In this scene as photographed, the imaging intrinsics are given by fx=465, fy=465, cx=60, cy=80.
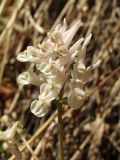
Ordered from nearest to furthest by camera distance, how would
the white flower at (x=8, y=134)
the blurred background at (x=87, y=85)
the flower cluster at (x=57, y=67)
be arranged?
the flower cluster at (x=57, y=67)
the white flower at (x=8, y=134)
the blurred background at (x=87, y=85)

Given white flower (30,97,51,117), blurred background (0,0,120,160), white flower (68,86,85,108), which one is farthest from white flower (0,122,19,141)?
blurred background (0,0,120,160)

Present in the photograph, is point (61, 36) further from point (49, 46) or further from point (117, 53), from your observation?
point (117, 53)

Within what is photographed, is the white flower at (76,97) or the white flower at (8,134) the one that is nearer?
the white flower at (76,97)

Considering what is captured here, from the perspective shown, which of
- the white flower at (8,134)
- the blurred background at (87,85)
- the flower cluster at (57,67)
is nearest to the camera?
the flower cluster at (57,67)

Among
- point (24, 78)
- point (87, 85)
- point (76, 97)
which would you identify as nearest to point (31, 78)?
point (24, 78)

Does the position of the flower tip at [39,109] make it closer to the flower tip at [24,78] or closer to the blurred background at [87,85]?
the flower tip at [24,78]

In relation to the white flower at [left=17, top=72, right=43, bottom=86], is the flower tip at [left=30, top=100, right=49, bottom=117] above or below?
below

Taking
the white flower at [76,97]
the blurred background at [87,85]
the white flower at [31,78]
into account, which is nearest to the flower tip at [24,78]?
the white flower at [31,78]

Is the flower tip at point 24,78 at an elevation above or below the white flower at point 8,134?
above

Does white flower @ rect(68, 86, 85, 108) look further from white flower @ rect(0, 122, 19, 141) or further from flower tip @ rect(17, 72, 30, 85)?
white flower @ rect(0, 122, 19, 141)

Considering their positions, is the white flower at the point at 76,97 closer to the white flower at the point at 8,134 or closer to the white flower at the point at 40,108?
the white flower at the point at 40,108
